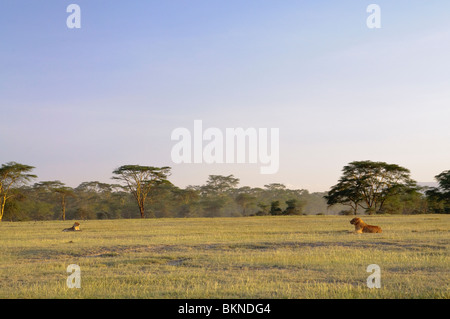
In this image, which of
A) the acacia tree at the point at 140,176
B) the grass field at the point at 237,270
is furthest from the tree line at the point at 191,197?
the grass field at the point at 237,270

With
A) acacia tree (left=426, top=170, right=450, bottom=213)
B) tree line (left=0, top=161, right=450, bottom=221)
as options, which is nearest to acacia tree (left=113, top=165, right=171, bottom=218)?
tree line (left=0, top=161, right=450, bottom=221)

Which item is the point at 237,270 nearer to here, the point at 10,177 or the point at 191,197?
the point at 10,177

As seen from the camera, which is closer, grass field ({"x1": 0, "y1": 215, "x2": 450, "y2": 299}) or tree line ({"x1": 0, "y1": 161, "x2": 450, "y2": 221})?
grass field ({"x1": 0, "y1": 215, "x2": 450, "y2": 299})

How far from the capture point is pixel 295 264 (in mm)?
12211

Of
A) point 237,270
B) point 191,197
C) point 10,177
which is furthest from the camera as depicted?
point 191,197

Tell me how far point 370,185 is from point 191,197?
114ft

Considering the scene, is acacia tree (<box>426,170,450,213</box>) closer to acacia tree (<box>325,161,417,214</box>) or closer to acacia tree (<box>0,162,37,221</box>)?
acacia tree (<box>325,161,417,214</box>)

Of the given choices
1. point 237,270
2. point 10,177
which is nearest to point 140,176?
point 10,177

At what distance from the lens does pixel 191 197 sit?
81.4 metres

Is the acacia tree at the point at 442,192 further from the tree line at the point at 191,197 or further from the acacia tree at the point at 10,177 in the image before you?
the acacia tree at the point at 10,177

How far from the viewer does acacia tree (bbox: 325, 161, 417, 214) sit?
5738 cm
